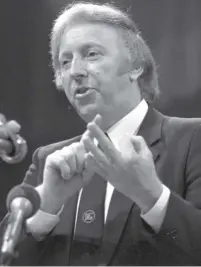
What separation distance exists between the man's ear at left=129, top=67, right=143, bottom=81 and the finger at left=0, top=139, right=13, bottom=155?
51 cm

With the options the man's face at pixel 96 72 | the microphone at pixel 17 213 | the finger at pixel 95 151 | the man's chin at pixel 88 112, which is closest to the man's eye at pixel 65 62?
the man's face at pixel 96 72

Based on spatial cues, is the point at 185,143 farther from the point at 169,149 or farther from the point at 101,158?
the point at 101,158

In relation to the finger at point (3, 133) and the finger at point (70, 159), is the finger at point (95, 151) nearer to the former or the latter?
the finger at point (70, 159)

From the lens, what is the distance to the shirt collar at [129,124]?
1.26 metres

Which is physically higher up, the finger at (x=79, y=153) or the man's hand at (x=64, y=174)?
the finger at (x=79, y=153)

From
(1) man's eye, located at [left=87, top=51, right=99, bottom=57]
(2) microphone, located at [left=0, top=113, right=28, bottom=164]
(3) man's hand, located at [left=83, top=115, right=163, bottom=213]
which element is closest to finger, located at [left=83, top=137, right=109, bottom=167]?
(3) man's hand, located at [left=83, top=115, right=163, bottom=213]

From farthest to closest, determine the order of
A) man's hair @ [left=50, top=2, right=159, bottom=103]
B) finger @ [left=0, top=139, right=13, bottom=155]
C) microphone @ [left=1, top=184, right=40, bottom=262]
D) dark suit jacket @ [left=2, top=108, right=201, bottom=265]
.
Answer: man's hair @ [left=50, top=2, right=159, bottom=103] → dark suit jacket @ [left=2, top=108, right=201, bottom=265] → finger @ [left=0, top=139, right=13, bottom=155] → microphone @ [left=1, top=184, right=40, bottom=262]

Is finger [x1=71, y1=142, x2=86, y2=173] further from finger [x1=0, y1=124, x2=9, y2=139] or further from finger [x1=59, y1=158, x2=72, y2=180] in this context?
finger [x1=0, y1=124, x2=9, y2=139]

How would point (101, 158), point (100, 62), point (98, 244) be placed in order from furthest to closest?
1. point (100, 62)
2. point (98, 244)
3. point (101, 158)

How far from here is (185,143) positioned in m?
1.23

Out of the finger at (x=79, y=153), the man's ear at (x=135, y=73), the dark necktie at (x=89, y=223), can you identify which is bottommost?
the dark necktie at (x=89, y=223)

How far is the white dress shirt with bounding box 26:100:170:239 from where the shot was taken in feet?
3.54

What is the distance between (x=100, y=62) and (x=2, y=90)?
301mm

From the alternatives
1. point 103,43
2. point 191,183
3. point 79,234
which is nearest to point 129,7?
point 103,43
